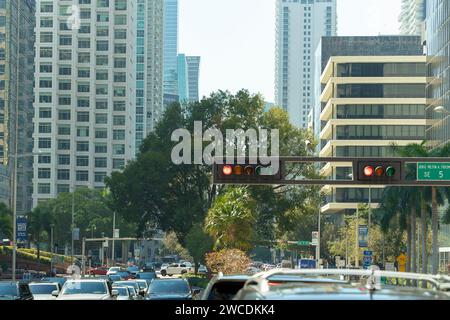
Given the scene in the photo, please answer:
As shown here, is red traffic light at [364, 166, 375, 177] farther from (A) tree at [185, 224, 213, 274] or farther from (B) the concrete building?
(B) the concrete building

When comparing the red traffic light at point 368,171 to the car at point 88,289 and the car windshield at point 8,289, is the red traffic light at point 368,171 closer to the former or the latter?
the car at point 88,289

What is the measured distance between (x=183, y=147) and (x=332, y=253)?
4063cm

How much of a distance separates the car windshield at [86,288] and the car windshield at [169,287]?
310 cm

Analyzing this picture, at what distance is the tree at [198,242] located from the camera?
7806 cm

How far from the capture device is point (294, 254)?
167875 millimetres

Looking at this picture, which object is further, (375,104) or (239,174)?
Answer: (375,104)

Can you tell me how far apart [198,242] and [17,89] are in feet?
302

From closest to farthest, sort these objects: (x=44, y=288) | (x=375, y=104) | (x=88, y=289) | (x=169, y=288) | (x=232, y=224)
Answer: (x=88, y=289)
(x=169, y=288)
(x=44, y=288)
(x=232, y=224)
(x=375, y=104)

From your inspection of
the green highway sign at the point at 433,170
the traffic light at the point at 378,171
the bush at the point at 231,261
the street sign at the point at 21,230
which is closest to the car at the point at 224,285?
the traffic light at the point at 378,171

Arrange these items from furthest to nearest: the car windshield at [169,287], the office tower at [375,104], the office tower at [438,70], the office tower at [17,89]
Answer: the office tower at [17,89], the office tower at [375,104], the office tower at [438,70], the car windshield at [169,287]

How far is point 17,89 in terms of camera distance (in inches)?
6442

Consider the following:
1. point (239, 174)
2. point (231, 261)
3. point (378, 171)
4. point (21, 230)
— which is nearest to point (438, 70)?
point (231, 261)

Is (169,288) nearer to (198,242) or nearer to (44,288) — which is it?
(44,288)

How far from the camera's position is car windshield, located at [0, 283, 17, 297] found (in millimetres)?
29203
